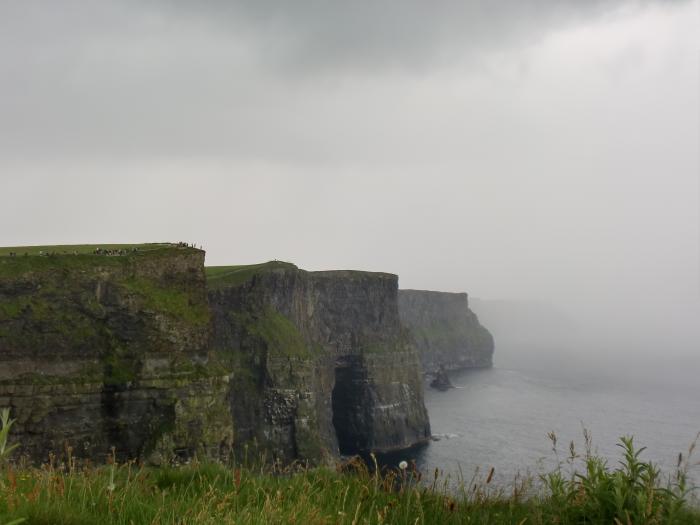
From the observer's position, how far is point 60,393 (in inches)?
1614

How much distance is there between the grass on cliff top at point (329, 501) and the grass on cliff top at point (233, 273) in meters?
59.4

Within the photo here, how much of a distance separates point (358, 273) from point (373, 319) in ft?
34.5

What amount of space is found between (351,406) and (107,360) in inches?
2079

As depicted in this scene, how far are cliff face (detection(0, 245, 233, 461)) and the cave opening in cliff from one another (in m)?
43.8

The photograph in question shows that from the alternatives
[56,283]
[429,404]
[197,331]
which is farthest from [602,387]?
[56,283]

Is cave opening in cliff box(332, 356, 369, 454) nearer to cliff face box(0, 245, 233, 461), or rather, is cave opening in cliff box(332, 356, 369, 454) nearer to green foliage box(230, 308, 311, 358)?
green foliage box(230, 308, 311, 358)

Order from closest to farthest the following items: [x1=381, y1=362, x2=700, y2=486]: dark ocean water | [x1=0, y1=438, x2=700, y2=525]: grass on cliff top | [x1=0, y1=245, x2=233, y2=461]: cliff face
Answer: [x1=0, y1=438, x2=700, y2=525]: grass on cliff top
[x1=0, y1=245, x2=233, y2=461]: cliff face
[x1=381, y1=362, x2=700, y2=486]: dark ocean water

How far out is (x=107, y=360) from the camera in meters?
43.7

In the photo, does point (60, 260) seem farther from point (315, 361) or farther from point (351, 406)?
point (351, 406)

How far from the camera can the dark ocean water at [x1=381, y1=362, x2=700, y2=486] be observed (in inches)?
2950

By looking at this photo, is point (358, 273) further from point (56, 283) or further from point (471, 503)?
point (471, 503)

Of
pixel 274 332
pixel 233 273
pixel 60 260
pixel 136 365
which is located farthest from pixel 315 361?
pixel 60 260

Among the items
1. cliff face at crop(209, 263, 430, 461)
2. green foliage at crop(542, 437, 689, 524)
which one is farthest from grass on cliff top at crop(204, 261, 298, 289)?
green foliage at crop(542, 437, 689, 524)

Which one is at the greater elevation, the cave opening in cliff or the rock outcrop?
the rock outcrop
